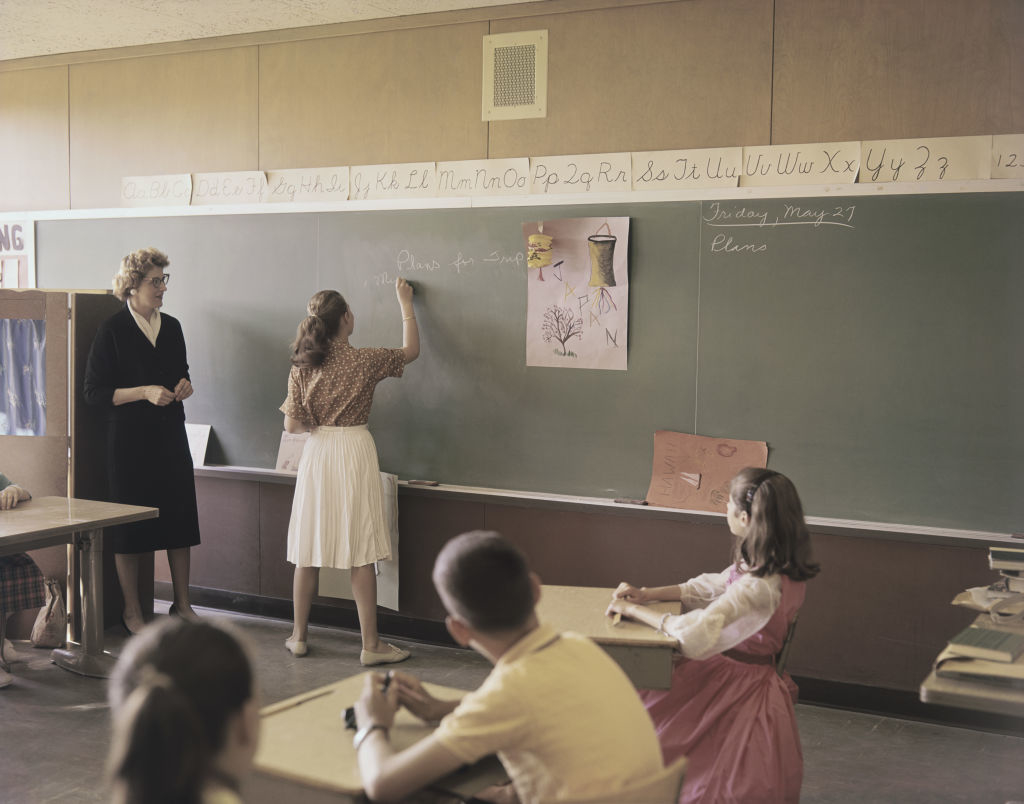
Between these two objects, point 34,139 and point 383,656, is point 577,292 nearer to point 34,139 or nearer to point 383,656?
point 383,656

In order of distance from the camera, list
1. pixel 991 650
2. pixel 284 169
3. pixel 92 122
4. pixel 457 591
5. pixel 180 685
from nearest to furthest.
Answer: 1. pixel 180 685
2. pixel 457 591
3. pixel 991 650
4. pixel 284 169
5. pixel 92 122

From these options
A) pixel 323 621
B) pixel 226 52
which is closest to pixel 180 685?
pixel 323 621

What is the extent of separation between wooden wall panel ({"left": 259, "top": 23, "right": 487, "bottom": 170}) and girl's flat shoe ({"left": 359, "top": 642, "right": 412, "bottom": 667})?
2265 mm

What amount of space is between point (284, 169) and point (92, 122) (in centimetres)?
131

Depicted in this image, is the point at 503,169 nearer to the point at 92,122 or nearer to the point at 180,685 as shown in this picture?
the point at 92,122

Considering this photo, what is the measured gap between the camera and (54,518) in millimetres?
3404

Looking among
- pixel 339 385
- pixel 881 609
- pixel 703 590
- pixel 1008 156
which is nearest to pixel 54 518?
pixel 339 385

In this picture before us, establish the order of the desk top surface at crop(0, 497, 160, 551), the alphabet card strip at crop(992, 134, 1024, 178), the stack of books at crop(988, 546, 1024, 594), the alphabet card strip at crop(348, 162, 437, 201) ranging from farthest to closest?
1. the alphabet card strip at crop(348, 162, 437, 201)
2. the alphabet card strip at crop(992, 134, 1024, 178)
3. the desk top surface at crop(0, 497, 160, 551)
4. the stack of books at crop(988, 546, 1024, 594)

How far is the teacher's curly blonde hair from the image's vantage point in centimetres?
420

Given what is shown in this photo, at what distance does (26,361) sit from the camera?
Result: 419cm

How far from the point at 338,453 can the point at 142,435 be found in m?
0.95

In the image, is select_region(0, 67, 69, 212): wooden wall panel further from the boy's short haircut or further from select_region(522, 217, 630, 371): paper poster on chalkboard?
the boy's short haircut

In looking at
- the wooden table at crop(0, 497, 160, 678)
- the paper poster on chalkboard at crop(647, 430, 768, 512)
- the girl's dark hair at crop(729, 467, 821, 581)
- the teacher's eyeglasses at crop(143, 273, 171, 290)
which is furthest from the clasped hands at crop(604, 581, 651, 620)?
the teacher's eyeglasses at crop(143, 273, 171, 290)

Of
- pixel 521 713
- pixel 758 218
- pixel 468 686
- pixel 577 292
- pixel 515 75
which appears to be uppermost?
pixel 515 75
